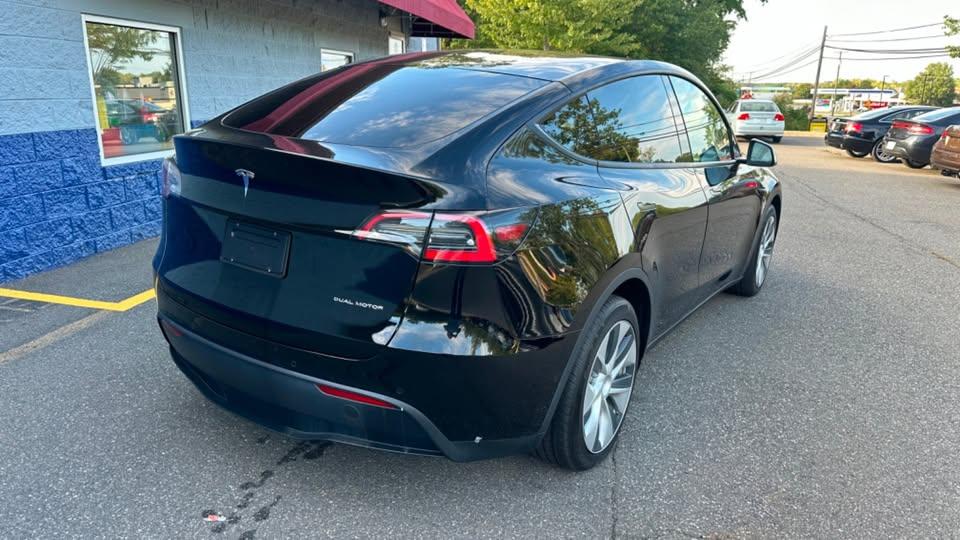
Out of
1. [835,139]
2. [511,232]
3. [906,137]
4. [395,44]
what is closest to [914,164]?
[906,137]

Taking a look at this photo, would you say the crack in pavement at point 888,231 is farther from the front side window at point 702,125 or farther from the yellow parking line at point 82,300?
the yellow parking line at point 82,300

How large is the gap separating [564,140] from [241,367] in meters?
1.50

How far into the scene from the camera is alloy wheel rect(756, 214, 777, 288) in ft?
16.8

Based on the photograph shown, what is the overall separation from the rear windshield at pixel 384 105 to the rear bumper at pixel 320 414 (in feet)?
2.80

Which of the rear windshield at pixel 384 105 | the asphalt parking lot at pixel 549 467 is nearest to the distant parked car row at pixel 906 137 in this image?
the asphalt parking lot at pixel 549 467

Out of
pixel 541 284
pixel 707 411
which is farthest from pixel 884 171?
pixel 541 284

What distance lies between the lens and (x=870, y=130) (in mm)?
17484

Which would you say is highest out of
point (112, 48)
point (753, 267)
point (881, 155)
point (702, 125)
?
point (112, 48)

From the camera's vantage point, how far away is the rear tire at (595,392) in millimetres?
2535

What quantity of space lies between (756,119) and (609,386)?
74.5ft

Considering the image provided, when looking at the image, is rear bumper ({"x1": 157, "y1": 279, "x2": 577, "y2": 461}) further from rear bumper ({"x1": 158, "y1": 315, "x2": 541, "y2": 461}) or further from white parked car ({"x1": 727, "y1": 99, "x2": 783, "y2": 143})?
white parked car ({"x1": 727, "y1": 99, "x2": 783, "y2": 143})

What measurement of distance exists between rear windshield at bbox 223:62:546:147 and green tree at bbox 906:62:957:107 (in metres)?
123

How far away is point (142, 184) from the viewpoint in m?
6.40

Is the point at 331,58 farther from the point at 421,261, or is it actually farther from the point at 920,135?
the point at 920,135
